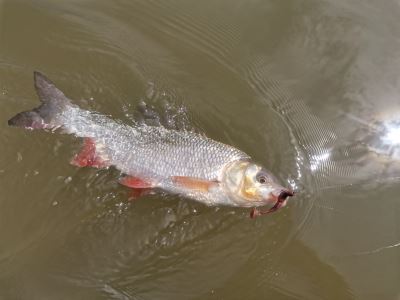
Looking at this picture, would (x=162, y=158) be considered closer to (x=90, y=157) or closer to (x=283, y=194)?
(x=90, y=157)

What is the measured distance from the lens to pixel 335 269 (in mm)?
3967

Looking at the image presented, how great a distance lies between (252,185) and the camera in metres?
3.47

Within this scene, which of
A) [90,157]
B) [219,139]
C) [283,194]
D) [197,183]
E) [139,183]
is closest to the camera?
[283,194]

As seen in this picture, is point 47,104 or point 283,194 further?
point 47,104

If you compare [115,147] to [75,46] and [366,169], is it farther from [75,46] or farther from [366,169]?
[366,169]

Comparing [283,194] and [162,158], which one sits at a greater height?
[283,194]

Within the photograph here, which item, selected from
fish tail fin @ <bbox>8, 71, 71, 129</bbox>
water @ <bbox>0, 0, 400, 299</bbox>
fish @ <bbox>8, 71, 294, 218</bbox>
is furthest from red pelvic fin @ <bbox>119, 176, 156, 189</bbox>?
fish tail fin @ <bbox>8, 71, 71, 129</bbox>

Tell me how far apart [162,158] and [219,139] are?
0.69 m

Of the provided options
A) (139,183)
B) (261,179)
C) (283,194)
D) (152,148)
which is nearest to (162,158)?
(152,148)

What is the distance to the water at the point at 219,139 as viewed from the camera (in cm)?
387

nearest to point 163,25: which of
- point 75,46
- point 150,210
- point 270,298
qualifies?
point 75,46

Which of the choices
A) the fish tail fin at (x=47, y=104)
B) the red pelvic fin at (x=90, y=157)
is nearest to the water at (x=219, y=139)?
the red pelvic fin at (x=90, y=157)

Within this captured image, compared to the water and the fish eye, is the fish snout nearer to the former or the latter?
the fish eye

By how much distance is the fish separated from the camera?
3504 mm
